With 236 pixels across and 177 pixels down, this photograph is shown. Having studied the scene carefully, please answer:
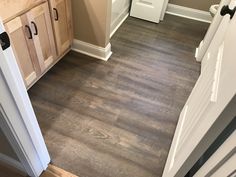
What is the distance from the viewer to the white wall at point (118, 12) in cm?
248

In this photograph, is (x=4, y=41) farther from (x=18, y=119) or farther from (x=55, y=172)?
(x=55, y=172)

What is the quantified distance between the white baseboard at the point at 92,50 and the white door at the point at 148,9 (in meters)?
0.98

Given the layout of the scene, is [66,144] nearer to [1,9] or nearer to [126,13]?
[1,9]

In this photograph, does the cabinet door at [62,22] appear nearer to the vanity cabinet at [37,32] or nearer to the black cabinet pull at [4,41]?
the vanity cabinet at [37,32]

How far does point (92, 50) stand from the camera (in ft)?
7.52

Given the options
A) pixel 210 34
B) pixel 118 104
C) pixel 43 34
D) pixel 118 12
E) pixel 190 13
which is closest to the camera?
pixel 43 34

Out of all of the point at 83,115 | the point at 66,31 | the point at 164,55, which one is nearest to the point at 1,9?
the point at 66,31

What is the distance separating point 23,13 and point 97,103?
2.98ft

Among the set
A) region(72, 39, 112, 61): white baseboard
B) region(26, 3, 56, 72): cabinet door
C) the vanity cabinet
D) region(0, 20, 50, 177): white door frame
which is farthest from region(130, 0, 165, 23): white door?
region(0, 20, 50, 177): white door frame

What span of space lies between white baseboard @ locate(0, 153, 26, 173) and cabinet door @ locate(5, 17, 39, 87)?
0.64 m

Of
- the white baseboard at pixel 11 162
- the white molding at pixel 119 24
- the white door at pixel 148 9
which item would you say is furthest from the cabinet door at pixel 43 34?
the white door at pixel 148 9

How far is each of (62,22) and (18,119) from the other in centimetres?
129

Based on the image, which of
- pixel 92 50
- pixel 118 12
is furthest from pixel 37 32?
pixel 118 12

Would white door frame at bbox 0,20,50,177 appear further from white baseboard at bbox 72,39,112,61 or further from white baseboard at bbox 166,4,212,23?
white baseboard at bbox 166,4,212,23
